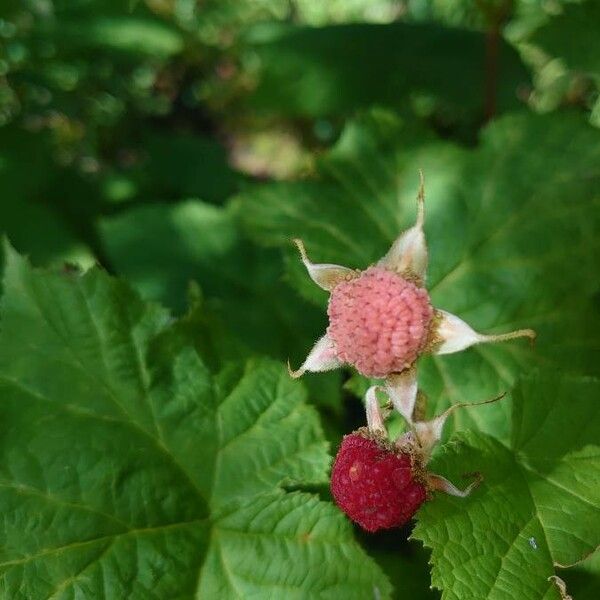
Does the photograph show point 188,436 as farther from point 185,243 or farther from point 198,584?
point 185,243

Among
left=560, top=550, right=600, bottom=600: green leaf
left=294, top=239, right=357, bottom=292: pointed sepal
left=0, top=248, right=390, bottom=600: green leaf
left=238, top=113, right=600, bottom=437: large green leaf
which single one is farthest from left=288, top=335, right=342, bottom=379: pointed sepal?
left=560, top=550, right=600, bottom=600: green leaf

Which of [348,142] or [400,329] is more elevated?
[400,329]

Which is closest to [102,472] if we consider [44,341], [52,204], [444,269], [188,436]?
[188,436]

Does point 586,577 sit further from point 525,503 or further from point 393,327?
point 393,327

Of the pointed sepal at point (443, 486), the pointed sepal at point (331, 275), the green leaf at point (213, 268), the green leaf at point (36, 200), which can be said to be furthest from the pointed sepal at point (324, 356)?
the green leaf at point (36, 200)

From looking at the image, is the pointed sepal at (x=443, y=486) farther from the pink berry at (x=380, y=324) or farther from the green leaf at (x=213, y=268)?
the green leaf at (x=213, y=268)
